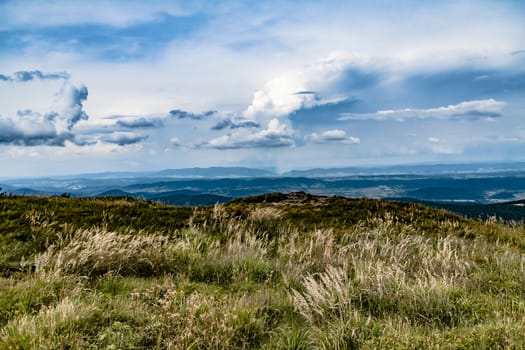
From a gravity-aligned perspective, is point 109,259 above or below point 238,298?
above

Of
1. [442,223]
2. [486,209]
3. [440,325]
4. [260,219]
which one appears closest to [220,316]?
[440,325]

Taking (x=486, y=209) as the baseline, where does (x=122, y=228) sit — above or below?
above

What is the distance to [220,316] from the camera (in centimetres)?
568

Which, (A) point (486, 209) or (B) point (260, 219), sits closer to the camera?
(B) point (260, 219)

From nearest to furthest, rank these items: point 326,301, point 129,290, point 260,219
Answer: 1. point 326,301
2. point 129,290
3. point 260,219

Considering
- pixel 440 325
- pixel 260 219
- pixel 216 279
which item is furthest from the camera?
pixel 260 219

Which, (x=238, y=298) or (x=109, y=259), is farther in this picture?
(x=109, y=259)

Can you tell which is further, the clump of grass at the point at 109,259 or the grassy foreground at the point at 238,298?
the clump of grass at the point at 109,259

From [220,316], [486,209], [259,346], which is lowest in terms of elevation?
[486,209]

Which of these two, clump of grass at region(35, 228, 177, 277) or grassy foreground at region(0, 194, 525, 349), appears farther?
clump of grass at region(35, 228, 177, 277)

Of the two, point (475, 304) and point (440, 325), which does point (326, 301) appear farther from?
point (475, 304)

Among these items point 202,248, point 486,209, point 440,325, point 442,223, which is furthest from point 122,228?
point 486,209

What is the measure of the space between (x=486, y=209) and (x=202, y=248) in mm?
220946

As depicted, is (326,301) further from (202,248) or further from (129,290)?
(202,248)
